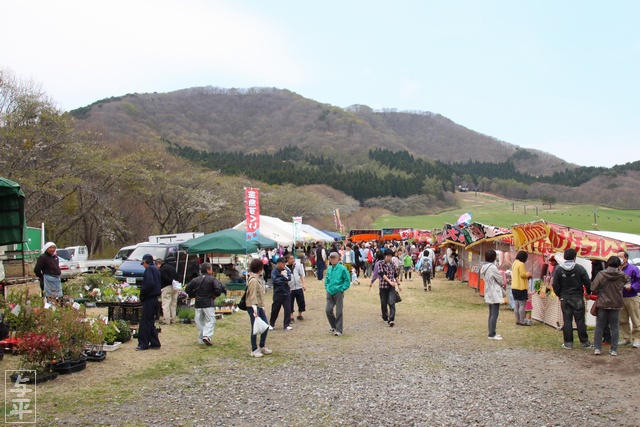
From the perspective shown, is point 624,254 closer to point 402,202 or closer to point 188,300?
point 188,300

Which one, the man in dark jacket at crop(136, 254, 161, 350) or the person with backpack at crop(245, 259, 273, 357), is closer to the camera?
the person with backpack at crop(245, 259, 273, 357)

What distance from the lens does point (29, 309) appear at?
24.5 ft

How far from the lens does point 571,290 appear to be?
829 centimetres

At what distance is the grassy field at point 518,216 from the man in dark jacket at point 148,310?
59.2 m

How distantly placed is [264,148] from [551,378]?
428 ft

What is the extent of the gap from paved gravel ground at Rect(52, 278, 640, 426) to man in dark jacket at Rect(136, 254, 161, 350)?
4.86 ft

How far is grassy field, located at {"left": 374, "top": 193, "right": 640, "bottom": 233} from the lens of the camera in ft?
221

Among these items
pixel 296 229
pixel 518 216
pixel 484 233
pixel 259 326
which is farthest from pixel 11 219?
pixel 518 216

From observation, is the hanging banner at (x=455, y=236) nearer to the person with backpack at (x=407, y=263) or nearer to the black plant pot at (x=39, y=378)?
the person with backpack at (x=407, y=263)

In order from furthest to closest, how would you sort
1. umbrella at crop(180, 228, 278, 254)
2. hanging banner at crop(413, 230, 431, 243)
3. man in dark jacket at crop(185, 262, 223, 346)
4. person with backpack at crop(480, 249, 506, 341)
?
hanging banner at crop(413, 230, 431, 243)
umbrella at crop(180, 228, 278, 254)
person with backpack at crop(480, 249, 506, 341)
man in dark jacket at crop(185, 262, 223, 346)

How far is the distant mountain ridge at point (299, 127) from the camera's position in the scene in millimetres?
125812

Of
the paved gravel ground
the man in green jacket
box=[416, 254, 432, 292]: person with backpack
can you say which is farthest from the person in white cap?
box=[416, 254, 432, 292]: person with backpack

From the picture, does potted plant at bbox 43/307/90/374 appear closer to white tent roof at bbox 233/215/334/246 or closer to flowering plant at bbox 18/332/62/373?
flowering plant at bbox 18/332/62/373

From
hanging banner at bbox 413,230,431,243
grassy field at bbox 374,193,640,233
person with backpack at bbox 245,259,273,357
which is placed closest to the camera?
person with backpack at bbox 245,259,273,357
